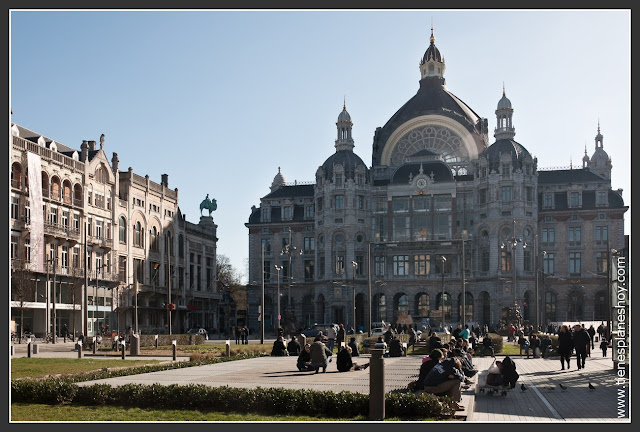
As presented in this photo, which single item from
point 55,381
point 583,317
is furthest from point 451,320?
point 55,381

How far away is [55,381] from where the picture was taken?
886 inches

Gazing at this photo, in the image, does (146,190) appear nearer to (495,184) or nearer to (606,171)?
(495,184)

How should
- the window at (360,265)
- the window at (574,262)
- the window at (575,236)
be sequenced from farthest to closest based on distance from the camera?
the window at (360,265) < the window at (575,236) < the window at (574,262)

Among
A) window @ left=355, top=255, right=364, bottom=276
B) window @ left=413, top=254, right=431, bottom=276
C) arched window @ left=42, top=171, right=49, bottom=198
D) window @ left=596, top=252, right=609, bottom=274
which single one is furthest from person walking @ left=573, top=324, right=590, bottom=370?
window @ left=355, top=255, right=364, bottom=276

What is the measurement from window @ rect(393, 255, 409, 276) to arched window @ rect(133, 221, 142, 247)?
3834 centimetres

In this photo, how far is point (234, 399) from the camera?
20672mm

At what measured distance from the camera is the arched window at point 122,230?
8910 centimetres

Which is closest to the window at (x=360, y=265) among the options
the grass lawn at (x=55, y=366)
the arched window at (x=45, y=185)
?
the arched window at (x=45, y=185)

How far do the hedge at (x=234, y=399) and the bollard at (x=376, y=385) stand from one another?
2.82 ft

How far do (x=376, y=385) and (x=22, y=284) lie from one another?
53.0m

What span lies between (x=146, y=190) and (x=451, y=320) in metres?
44.4

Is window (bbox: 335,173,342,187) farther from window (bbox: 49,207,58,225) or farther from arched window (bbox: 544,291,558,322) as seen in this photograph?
window (bbox: 49,207,58,225)

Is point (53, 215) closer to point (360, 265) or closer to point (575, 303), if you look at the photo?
point (360, 265)

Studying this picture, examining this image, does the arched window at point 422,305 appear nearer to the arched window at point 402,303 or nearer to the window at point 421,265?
the arched window at point 402,303
